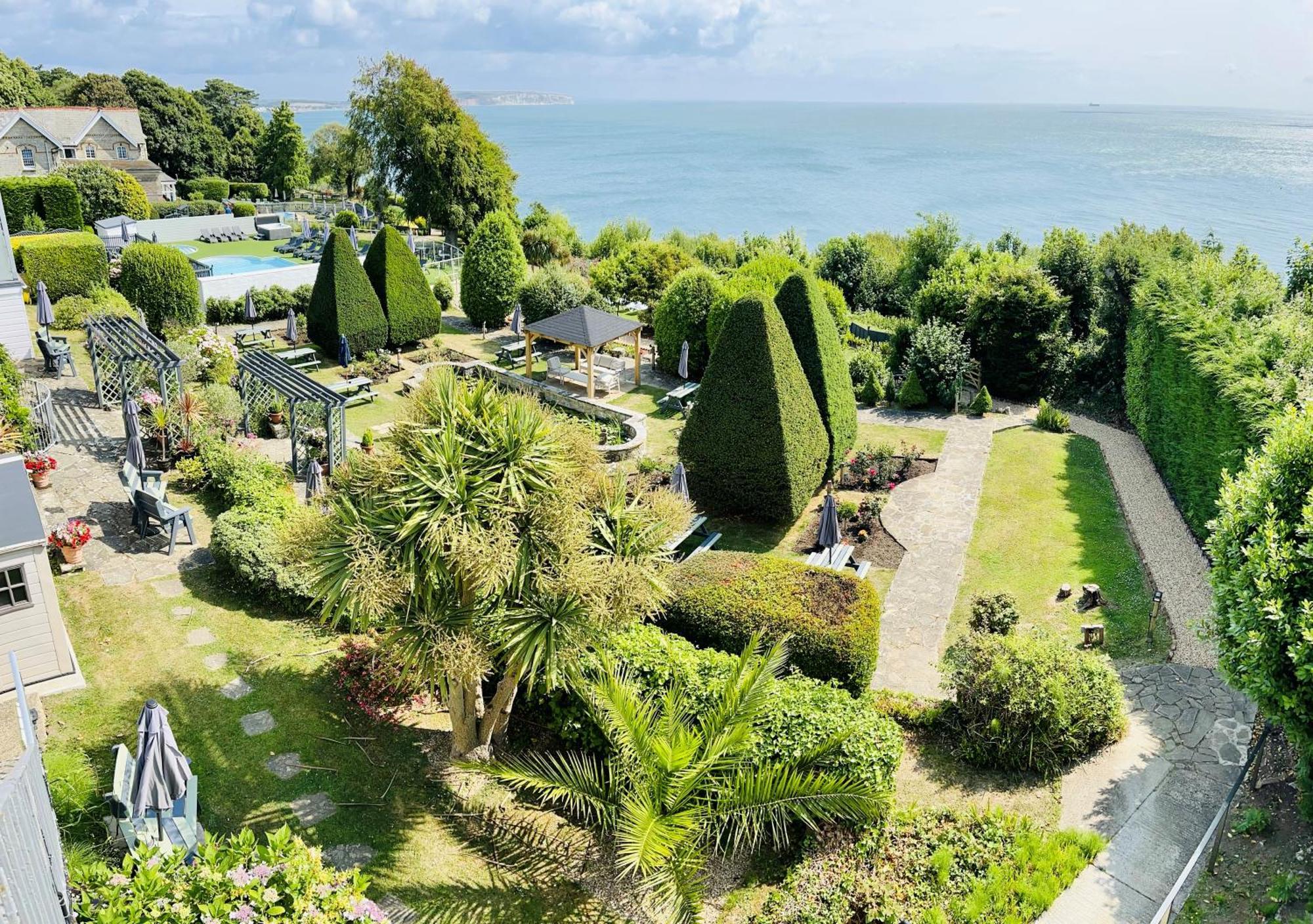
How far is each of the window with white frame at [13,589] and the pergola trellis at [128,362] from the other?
786 cm

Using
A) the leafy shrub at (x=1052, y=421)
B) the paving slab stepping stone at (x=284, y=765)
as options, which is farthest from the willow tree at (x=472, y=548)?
the leafy shrub at (x=1052, y=421)

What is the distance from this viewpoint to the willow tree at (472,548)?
8.23 m

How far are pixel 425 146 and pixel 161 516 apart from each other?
35.5 m

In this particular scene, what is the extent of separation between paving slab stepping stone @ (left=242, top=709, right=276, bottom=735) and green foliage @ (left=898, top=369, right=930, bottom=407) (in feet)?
59.2

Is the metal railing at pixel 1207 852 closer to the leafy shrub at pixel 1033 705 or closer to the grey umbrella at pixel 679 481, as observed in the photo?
the leafy shrub at pixel 1033 705

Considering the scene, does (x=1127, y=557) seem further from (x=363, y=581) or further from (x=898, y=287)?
(x=898, y=287)

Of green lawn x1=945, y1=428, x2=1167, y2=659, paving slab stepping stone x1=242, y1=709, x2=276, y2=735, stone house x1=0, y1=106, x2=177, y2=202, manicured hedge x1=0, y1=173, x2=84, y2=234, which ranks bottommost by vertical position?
paving slab stepping stone x1=242, y1=709, x2=276, y2=735

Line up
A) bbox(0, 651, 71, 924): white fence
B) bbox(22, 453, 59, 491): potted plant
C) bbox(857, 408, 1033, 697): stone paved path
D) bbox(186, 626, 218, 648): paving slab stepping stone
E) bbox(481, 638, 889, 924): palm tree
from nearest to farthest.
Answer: bbox(0, 651, 71, 924): white fence, bbox(481, 638, 889, 924): palm tree, bbox(186, 626, 218, 648): paving slab stepping stone, bbox(857, 408, 1033, 697): stone paved path, bbox(22, 453, 59, 491): potted plant

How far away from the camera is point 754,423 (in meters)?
15.6

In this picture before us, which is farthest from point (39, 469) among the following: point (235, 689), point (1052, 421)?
point (1052, 421)

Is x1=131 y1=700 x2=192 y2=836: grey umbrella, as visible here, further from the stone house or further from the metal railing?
the stone house

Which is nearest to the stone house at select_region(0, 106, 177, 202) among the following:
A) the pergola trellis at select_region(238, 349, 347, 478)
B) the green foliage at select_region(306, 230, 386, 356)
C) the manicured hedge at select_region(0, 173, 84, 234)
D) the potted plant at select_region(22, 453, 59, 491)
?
the manicured hedge at select_region(0, 173, 84, 234)

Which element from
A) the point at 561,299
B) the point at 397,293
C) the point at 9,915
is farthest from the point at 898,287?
the point at 9,915

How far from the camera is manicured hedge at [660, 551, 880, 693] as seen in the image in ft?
35.8
